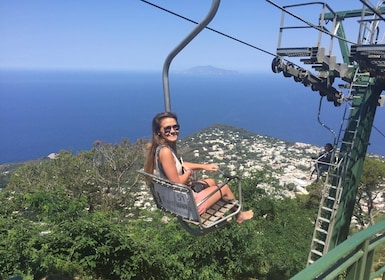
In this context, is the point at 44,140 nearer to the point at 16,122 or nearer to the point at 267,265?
the point at 16,122

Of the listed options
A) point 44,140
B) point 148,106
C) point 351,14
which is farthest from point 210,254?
point 148,106

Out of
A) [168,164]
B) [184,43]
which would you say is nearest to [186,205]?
[168,164]

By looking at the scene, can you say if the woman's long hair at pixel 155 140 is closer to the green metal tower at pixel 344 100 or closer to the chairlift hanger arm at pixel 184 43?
the chairlift hanger arm at pixel 184 43

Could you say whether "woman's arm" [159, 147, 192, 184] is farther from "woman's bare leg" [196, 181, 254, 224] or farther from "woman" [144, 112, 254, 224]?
"woman's bare leg" [196, 181, 254, 224]

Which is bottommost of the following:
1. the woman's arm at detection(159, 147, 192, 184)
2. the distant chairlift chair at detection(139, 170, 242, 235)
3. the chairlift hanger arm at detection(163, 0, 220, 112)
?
the distant chairlift chair at detection(139, 170, 242, 235)

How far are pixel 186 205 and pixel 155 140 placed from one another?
665 mm

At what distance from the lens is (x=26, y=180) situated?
16922mm

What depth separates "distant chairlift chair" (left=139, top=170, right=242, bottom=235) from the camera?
9.81 feet

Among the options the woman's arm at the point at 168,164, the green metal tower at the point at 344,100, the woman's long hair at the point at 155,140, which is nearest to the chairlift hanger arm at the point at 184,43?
the woman's long hair at the point at 155,140

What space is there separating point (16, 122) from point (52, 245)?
17015 centimetres

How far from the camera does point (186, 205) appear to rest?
3.09 metres

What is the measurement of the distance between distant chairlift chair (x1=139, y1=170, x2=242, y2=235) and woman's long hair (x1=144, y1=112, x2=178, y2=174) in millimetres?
120

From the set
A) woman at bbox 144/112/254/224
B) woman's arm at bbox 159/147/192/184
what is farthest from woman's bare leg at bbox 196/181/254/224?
woman's arm at bbox 159/147/192/184

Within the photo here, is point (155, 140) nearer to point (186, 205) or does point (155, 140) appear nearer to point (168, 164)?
point (168, 164)
